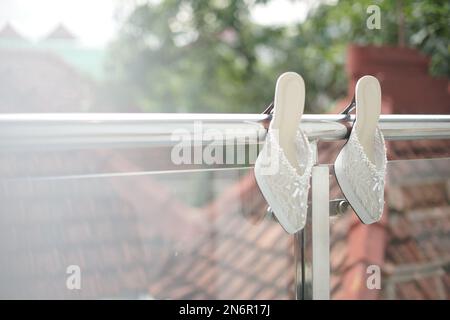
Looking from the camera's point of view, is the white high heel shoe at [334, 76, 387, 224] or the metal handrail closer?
the metal handrail

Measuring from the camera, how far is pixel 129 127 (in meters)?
0.53

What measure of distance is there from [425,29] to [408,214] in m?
0.68

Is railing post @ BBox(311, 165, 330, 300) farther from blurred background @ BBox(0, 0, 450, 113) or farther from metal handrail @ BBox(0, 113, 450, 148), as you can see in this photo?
blurred background @ BBox(0, 0, 450, 113)

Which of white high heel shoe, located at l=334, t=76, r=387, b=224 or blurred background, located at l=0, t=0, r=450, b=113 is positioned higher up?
blurred background, located at l=0, t=0, r=450, b=113

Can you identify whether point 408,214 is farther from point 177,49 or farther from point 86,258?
point 177,49

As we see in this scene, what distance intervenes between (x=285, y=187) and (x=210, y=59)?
2847 mm

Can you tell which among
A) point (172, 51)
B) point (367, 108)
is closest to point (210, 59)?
point (172, 51)

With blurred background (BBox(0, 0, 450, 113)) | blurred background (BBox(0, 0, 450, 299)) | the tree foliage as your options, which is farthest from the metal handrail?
the tree foliage

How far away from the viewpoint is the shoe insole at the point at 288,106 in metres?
0.60

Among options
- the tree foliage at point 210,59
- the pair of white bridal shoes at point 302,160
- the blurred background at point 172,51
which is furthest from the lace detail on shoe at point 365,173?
the tree foliage at point 210,59

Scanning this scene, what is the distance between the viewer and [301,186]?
61 cm

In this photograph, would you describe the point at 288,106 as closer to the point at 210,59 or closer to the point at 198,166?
the point at 198,166

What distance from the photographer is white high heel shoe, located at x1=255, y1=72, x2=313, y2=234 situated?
597mm
